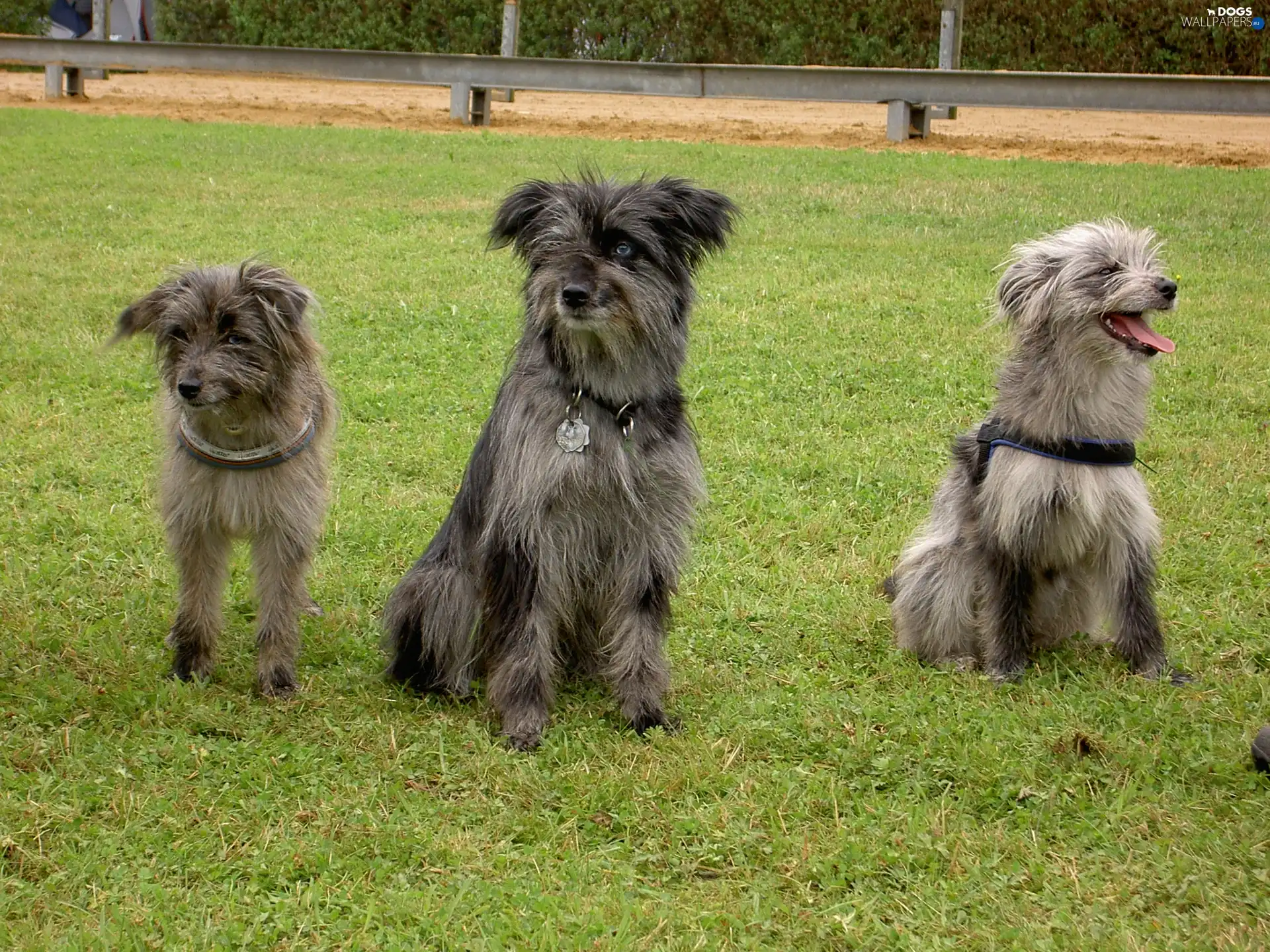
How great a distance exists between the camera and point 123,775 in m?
4.41

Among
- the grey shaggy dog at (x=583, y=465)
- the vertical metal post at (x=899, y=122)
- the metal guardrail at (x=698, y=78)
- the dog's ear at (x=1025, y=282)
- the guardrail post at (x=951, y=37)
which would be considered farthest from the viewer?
the guardrail post at (x=951, y=37)

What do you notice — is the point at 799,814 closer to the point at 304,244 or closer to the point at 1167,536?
the point at 1167,536

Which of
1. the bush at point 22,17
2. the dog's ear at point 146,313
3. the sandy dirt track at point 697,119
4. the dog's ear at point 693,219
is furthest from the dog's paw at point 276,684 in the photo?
the bush at point 22,17

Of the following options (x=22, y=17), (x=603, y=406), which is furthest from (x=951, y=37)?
(x=22, y=17)

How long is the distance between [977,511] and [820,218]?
9.15 metres

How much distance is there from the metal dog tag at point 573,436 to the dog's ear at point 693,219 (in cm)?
68

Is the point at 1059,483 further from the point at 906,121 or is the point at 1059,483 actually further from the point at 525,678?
the point at 906,121

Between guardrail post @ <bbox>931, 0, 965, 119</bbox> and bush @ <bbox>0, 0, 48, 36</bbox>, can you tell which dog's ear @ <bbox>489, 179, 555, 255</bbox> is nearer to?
guardrail post @ <bbox>931, 0, 965, 119</bbox>

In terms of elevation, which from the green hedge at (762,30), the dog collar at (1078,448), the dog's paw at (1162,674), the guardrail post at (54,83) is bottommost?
the dog's paw at (1162,674)

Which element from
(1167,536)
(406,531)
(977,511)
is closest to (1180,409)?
(1167,536)

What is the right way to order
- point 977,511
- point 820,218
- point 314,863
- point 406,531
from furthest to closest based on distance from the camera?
point 820,218 < point 406,531 < point 977,511 < point 314,863

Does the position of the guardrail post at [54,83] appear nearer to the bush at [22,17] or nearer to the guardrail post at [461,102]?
the guardrail post at [461,102]

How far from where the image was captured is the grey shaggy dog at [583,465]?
4484mm

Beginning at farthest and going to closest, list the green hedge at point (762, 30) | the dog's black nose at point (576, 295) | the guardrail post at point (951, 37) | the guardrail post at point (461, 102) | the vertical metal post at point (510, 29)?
the green hedge at point (762, 30) → the vertical metal post at point (510, 29) → the guardrail post at point (461, 102) → the guardrail post at point (951, 37) → the dog's black nose at point (576, 295)
